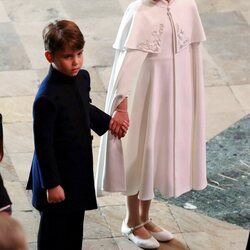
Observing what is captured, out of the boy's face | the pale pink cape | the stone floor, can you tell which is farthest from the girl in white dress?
the boy's face

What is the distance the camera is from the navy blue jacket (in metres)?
4.18

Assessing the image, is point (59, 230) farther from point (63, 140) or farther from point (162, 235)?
point (162, 235)

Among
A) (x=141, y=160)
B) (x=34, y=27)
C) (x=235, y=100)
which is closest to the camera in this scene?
(x=141, y=160)

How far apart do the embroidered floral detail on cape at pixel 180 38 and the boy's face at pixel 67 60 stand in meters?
0.64

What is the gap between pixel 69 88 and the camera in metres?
4.23

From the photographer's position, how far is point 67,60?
415cm

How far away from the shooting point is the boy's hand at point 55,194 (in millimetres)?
4289

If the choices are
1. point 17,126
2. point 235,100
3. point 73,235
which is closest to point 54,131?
point 73,235

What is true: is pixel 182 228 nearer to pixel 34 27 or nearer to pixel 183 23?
pixel 183 23

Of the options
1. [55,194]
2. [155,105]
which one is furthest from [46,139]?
[155,105]

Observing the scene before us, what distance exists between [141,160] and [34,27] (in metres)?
3.05

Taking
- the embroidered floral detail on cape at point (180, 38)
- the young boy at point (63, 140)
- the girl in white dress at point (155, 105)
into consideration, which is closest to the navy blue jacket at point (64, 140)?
the young boy at point (63, 140)

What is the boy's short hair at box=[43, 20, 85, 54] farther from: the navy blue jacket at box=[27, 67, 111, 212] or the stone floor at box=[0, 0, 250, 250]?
the stone floor at box=[0, 0, 250, 250]

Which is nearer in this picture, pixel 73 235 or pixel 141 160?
pixel 73 235
